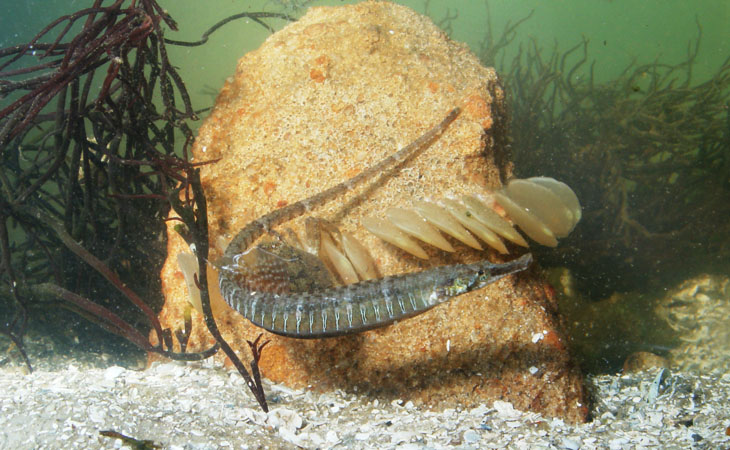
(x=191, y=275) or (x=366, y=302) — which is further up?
(x=366, y=302)

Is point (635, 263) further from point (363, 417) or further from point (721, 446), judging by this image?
point (363, 417)

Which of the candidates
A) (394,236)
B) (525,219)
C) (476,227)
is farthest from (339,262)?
(525,219)

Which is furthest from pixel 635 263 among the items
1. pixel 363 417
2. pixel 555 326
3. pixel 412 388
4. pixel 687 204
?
pixel 363 417

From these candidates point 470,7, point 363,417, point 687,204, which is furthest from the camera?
point 470,7

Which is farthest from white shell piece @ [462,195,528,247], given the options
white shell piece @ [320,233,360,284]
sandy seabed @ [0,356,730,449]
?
sandy seabed @ [0,356,730,449]

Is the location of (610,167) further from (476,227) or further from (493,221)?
(476,227)

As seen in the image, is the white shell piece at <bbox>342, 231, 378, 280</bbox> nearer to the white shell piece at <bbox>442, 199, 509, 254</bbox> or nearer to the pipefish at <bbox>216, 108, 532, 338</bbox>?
the pipefish at <bbox>216, 108, 532, 338</bbox>

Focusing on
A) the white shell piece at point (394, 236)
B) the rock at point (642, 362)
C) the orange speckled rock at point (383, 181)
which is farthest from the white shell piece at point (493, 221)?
the rock at point (642, 362)
